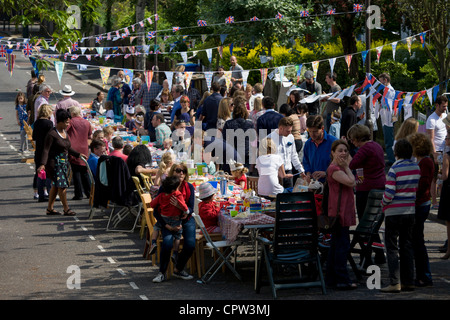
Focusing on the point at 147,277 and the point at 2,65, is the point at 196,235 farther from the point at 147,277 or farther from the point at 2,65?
the point at 2,65

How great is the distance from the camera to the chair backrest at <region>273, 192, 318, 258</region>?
9.10 meters

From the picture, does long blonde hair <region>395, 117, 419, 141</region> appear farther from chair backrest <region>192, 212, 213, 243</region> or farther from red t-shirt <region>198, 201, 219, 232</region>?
chair backrest <region>192, 212, 213, 243</region>

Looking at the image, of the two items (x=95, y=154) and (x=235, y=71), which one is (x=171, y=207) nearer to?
(x=95, y=154)

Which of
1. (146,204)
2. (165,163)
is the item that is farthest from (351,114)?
(146,204)

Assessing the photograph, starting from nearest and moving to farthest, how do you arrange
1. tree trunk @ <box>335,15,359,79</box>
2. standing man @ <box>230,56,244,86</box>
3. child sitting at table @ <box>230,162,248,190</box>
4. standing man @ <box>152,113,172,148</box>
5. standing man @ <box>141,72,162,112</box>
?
child sitting at table @ <box>230,162,248,190</box> → standing man @ <box>152,113,172,148</box> → standing man @ <box>141,72,162,112</box> → standing man @ <box>230,56,244,86</box> → tree trunk @ <box>335,15,359,79</box>

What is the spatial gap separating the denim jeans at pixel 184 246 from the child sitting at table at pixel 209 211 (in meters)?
0.47

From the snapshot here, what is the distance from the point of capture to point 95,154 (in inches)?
566

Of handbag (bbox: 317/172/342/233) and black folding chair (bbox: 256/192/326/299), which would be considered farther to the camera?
handbag (bbox: 317/172/342/233)

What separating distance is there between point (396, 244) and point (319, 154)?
2750 millimetres

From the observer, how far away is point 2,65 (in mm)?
50500

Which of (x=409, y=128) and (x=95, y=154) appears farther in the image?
(x=95, y=154)

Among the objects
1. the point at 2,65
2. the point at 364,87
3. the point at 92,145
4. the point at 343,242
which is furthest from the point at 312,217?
the point at 2,65

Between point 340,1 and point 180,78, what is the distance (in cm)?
768

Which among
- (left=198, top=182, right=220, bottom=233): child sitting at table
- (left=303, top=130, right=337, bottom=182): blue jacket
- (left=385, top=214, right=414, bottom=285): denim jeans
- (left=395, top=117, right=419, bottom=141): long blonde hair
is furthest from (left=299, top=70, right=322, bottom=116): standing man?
(left=385, top=214, right=414, bottom=285): denim jeans
